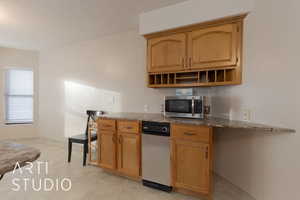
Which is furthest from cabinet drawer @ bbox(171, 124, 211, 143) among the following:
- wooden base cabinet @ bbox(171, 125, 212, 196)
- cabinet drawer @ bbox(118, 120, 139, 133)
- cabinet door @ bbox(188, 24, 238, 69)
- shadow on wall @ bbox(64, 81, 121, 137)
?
shadow on wall @ bbox(64, 81, 121, 137)

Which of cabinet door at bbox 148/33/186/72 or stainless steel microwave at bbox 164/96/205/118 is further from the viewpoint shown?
cabinet door at bbox 148/33/186/72

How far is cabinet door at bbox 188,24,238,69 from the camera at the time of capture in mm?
2154

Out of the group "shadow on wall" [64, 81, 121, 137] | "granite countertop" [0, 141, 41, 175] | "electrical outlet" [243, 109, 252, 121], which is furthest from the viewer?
"shadow on wall" [64, 81, 121, 137]

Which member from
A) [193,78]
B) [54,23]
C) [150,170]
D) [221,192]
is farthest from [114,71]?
[221,192]

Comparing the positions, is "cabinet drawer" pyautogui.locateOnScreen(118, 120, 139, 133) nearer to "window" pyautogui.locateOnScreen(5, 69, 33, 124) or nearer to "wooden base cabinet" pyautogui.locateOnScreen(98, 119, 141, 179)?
"wooden base cabinet" pyautogui.locateOnScreen(98, 119, 141, 179)

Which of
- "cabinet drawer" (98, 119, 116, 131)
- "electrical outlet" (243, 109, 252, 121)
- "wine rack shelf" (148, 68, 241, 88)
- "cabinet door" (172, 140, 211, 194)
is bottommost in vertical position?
"cabinet door" (172, 140, 211, 194)

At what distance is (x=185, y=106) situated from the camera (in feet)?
7.95

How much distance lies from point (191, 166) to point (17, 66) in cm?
498

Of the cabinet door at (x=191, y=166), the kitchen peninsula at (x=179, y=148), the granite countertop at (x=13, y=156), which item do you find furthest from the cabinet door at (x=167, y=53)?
the granite countertop at (x=13, y=156)

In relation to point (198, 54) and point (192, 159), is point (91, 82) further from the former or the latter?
point (192, 159)

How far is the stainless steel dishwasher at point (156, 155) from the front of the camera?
2.19 m

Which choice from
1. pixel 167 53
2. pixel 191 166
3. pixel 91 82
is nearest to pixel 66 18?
pixel 91 82

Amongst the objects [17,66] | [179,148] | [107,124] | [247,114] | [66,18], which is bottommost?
[179,148]

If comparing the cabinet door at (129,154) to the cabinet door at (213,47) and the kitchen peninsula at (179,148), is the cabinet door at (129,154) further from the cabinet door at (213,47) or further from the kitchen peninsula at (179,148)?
the cabinet door at (213,47)
